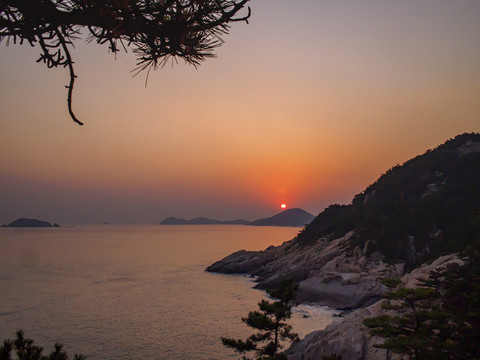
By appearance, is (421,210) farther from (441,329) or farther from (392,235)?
(441,329)

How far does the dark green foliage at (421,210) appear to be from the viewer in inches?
1538

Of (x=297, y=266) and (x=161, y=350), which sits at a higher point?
(x=297, y=266)

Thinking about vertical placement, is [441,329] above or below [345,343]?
above

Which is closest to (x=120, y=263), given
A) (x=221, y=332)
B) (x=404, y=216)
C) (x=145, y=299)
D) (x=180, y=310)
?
(x=145, y=299)

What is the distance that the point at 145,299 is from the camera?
147ft

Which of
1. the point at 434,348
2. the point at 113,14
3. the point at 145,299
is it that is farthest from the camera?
the point at 145,299

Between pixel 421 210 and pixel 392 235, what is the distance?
5.12m

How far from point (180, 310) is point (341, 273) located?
18565 mm

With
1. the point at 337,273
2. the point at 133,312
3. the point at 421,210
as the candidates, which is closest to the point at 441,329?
the point at 337,273

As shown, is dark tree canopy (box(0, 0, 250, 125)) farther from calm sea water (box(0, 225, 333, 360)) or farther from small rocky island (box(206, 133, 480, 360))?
calm sea water (box(0, 225, 333, 360))

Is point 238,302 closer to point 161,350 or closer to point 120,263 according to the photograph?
point 161,350

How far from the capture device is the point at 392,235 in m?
42.6

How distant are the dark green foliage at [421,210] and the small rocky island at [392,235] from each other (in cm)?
10

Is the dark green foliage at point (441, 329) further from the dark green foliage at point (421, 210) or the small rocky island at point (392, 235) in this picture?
the dark green foliage at point (421, 210)
